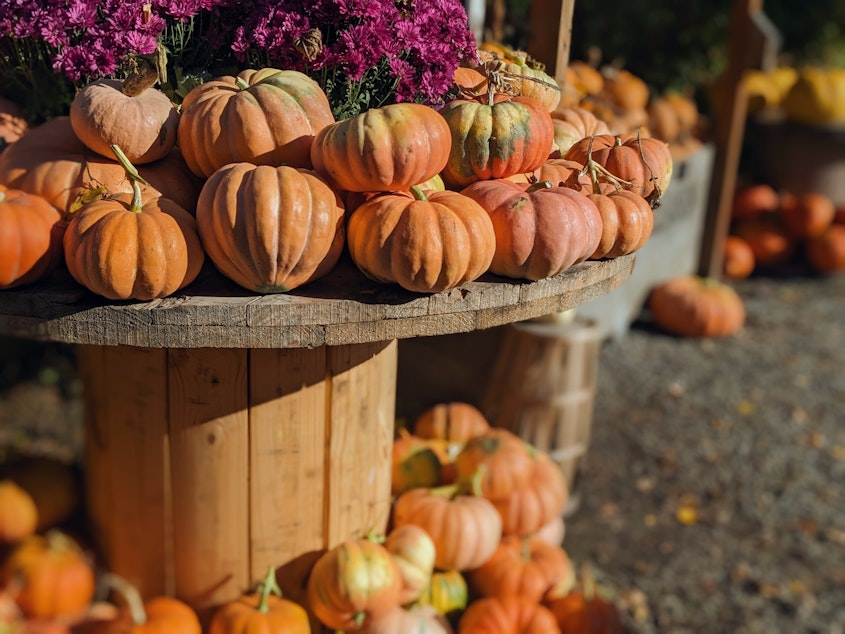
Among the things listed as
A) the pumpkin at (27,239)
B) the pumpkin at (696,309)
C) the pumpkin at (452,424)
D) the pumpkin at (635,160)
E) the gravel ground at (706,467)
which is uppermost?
the pumpkin at (635,160)

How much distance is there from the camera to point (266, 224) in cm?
167

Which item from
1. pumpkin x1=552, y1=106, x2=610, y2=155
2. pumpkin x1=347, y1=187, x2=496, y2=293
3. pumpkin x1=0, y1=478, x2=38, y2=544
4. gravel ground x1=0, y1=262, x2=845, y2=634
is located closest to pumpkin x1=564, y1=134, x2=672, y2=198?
pumpkin x1=552, y1=106, x2=610, y2=155

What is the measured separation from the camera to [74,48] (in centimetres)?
197

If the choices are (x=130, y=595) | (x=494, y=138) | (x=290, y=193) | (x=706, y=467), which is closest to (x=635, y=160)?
(x=494, y=138)

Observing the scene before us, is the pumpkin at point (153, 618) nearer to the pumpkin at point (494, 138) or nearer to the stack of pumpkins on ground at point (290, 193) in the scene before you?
the stack of pumpkins on ground at point (290, 193)

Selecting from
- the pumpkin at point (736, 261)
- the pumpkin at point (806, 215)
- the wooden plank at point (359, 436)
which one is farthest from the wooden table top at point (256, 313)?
the pumpkin at point (806, 215)

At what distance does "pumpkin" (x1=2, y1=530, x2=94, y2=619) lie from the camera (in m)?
2.58

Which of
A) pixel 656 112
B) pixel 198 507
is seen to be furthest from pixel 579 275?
pixel 656 112

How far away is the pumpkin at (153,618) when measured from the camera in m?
2.24

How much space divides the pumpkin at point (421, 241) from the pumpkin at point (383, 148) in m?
0.05

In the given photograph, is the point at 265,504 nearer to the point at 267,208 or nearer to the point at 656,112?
the point at 267,208

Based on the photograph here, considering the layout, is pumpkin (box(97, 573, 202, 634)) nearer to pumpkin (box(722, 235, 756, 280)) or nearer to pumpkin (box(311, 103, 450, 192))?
pumpkin (box(311, 103, 450, 192))

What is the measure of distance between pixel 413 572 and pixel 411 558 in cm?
4

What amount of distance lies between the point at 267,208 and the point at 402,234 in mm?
254
